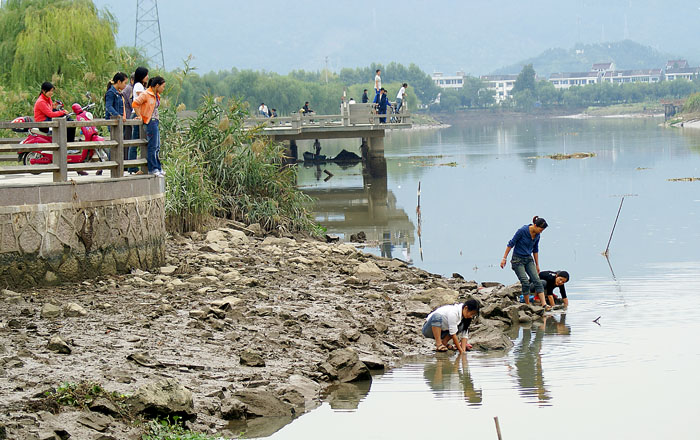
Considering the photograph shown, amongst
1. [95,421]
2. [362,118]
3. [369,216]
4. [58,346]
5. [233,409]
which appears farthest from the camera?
[362,118]

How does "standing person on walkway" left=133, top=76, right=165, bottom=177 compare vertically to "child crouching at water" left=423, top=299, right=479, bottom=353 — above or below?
above

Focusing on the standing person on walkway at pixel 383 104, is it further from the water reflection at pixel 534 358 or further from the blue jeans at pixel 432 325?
the blue jeans at pixel 432 325

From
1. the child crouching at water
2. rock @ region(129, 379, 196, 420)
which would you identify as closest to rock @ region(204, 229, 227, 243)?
the child crouching at water

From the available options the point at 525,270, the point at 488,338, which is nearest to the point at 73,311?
the point at 488,338

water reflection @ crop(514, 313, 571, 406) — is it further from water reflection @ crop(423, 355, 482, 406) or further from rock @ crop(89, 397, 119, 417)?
rock @ crop(89, 397, 119, 417)

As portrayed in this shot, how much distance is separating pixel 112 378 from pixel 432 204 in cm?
2548

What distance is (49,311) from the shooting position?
444 inches

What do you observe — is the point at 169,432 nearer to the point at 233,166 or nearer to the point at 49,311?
the point at 49,311

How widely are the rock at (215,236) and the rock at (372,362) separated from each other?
7.32 metres

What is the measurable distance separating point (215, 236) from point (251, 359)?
8.10 metres

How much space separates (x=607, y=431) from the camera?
9406 mm

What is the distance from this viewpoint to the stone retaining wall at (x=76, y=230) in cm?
1238

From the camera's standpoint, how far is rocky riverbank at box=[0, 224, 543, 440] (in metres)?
8.18

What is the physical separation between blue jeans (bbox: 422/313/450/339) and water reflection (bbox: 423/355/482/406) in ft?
1.02
